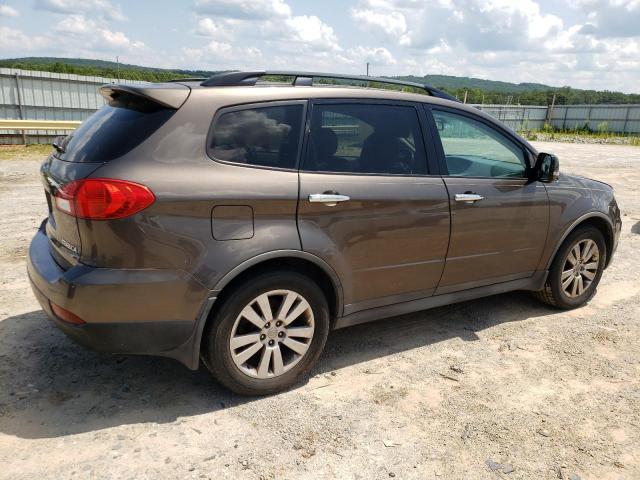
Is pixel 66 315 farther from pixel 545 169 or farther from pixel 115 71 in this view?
pixel 115 71

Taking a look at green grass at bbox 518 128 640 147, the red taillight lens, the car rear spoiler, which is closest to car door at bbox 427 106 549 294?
the car rear spoiler

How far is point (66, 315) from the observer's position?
8.96 ft

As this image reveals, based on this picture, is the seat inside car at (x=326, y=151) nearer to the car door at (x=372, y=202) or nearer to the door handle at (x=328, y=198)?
the car door at (x=372, y=202)

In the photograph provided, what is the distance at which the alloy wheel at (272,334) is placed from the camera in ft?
9.81

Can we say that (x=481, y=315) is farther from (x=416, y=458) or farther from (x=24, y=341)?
(x=24, y=341)

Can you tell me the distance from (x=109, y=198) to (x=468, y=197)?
2357mm

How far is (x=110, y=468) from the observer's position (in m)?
2.51

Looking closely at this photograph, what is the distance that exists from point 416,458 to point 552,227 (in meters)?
2.43

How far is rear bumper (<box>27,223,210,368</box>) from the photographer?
2.63 m

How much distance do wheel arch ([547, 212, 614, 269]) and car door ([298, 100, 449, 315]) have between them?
1.31 m

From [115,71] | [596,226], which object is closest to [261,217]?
[596,226]

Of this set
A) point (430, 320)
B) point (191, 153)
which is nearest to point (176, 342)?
point (191, 153)

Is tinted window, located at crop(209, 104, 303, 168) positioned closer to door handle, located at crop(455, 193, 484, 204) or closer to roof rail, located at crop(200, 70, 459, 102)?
roof rail, located at crop(200, 70, 459, 102)

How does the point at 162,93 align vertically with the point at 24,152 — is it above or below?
above
